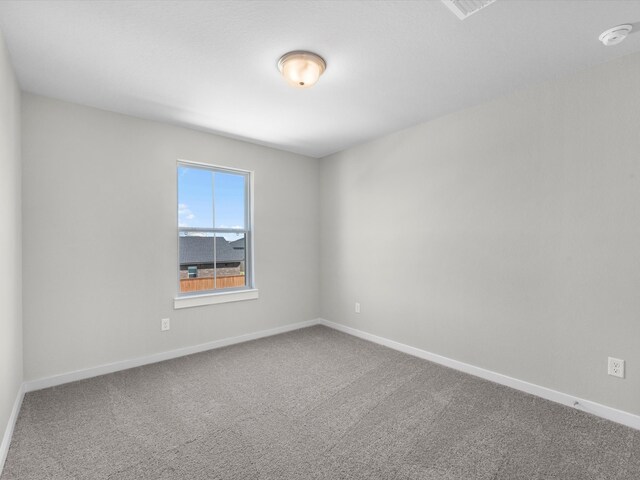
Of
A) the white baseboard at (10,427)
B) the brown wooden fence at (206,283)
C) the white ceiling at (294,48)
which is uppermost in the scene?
the white ceiling at (294,48)

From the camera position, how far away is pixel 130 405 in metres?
2.37

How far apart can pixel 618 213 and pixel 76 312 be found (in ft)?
14.1

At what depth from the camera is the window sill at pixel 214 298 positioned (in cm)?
337

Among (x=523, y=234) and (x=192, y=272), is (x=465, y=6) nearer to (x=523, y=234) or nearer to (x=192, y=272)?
(x=523, y=234)

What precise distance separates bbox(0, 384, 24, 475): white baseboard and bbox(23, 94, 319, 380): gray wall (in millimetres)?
268

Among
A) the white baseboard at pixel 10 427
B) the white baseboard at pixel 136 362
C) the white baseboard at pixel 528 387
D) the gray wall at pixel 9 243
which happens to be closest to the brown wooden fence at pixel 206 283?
the white baseboard at pixel 136 362

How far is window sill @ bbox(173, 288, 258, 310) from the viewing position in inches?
133

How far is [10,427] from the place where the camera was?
1.98 meters

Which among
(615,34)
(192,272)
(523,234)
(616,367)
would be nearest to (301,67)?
(615,34)

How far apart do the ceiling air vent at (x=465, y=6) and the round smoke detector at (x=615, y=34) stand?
0.84 meters

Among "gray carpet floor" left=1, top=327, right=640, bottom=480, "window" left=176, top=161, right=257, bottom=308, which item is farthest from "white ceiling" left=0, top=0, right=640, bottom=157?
"gray carpet floor" left=1, top=327, right=640, bottom=480

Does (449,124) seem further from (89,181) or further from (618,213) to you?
(89,181)

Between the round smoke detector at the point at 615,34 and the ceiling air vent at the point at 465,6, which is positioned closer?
the ceiling air vent at the point at 465,6

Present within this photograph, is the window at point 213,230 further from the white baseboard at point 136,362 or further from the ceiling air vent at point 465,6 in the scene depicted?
the ceiling air vent at point 465,6
